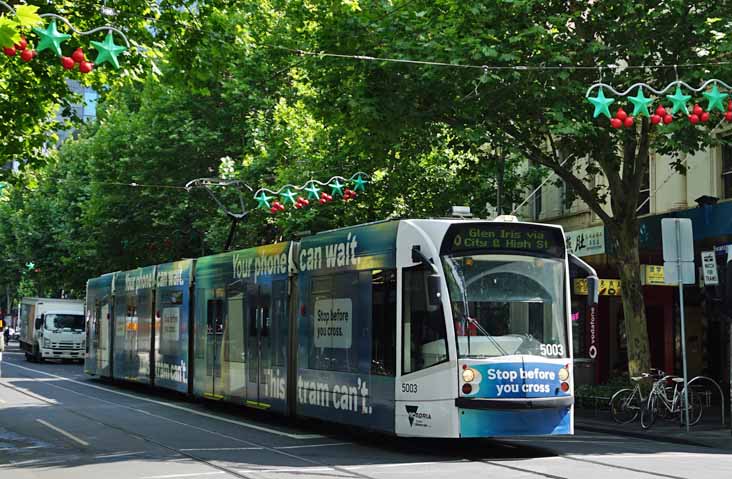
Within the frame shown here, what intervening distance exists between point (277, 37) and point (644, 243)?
13.5 m

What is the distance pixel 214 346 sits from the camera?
71.8 ft

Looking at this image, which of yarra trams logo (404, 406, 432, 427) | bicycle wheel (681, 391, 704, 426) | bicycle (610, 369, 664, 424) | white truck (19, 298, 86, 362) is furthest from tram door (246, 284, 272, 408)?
white truck (19, 298, 86, 362)

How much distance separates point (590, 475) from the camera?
478 inches

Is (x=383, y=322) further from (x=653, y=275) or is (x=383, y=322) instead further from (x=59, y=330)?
(x=59, y=330)

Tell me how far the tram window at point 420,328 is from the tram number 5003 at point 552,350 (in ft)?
4.24

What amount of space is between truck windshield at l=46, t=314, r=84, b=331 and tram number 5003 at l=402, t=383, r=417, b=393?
39725 millimetres

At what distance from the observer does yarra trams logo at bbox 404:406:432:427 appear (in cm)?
1386

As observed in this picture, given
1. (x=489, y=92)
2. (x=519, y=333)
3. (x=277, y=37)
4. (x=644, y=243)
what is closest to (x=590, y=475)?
(x=519, y=333)

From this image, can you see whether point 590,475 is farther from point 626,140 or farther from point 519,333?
point 626,140

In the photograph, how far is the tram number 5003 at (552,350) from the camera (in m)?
14.0

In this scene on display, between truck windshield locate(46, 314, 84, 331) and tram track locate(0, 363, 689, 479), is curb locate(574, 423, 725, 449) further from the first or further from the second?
truck windshield locate(46, 314, 84, 331)

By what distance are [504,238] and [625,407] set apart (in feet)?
25.5

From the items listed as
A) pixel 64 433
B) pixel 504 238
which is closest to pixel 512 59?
pixel 504 238

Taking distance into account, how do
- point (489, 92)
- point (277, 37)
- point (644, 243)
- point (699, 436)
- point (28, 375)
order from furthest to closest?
point (28, 375)
point (277, 37)
point (644, 243)
point (489, 92)
point (699, 436)
